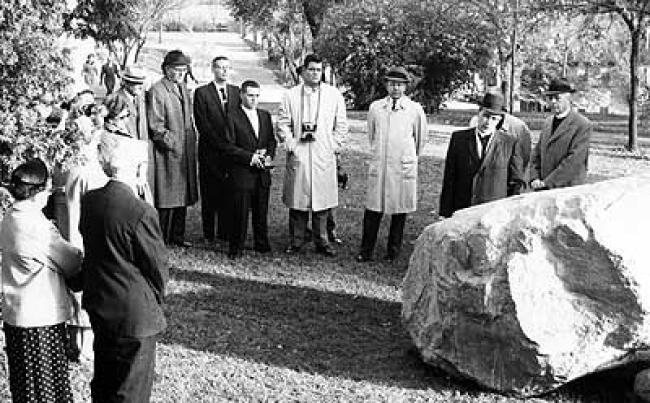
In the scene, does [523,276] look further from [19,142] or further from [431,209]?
[431,209]

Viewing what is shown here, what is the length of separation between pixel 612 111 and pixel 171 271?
36.7 metres

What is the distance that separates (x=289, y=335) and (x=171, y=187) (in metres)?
2.92

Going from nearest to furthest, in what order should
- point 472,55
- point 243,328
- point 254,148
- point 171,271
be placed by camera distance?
point 243,328
point 171,271
point 254,148
point 472,55

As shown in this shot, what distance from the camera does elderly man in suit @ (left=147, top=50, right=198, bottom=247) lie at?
9180 millimetres

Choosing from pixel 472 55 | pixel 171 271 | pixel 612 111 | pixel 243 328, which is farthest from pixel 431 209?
pixel 612 111

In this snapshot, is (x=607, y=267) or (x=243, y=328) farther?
→ (x=243, y=328)

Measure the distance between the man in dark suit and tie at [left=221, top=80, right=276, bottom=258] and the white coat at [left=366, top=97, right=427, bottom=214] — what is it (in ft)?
3.81

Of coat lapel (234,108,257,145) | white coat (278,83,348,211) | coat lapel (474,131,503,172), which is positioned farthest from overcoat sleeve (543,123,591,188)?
coat lapel (234,108,257,145)

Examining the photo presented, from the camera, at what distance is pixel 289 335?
702cm

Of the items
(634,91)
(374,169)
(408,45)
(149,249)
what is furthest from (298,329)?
(408,45)

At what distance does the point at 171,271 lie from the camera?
8.67 meters

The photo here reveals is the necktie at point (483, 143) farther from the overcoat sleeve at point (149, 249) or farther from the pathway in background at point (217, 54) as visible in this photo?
the pathway in background at point (217, 54)

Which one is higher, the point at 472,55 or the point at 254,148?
the point at 472,55

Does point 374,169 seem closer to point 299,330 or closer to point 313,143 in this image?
point 313,143
